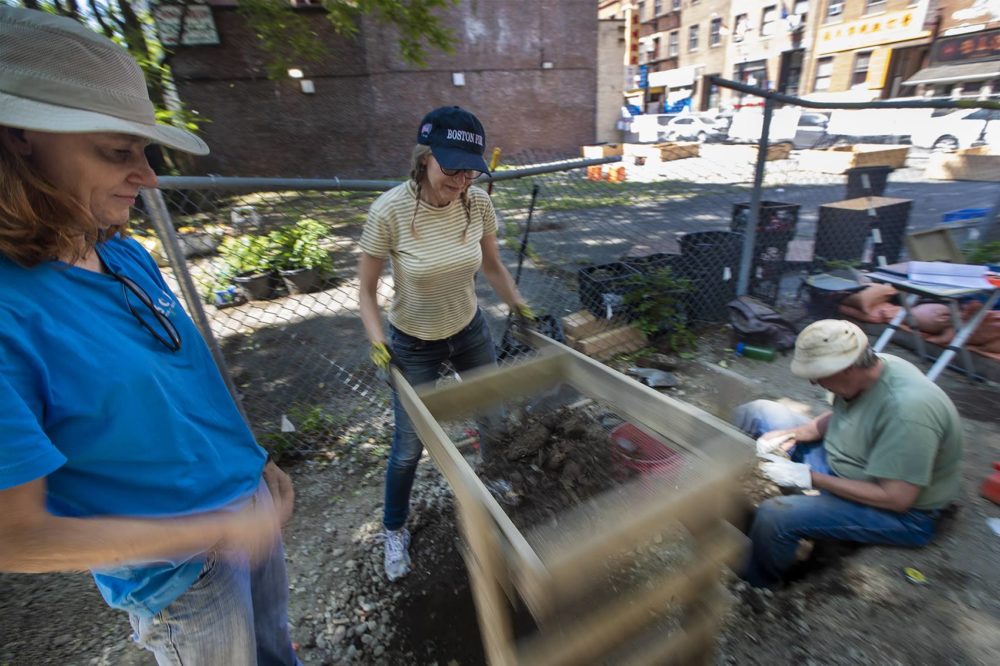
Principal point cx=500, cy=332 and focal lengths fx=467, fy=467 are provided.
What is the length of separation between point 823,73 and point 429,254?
33178 mm

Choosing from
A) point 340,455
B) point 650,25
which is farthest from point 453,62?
point 650,25

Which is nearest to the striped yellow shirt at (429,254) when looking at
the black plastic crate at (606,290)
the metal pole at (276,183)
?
the metal pole at (276,183)

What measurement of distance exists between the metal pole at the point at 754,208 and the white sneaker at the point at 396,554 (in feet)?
13.1

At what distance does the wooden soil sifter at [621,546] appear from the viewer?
1.07 m

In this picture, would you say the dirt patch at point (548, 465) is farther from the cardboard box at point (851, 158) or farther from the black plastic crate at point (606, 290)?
the cardboard box at point (851, 158)

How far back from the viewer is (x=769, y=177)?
1188cm

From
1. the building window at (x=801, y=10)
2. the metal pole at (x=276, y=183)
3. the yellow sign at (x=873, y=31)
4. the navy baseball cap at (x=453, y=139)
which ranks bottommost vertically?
the metal pole at (x=276, y=183)

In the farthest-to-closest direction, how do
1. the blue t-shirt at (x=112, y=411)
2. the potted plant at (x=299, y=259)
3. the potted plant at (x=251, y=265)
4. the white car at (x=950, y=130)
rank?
the white car at (x=950, y=130) < the potted plant at (x=299, y=259) < the potted plant at (x=251, y=265) < the blue t-shirt at (x=112, y=411)

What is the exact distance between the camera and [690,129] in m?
22.5

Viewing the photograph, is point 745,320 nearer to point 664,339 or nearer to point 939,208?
point 664,339

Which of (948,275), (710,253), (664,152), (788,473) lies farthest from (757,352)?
(664,152)

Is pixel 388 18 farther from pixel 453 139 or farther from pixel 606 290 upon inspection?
pixel 453 139

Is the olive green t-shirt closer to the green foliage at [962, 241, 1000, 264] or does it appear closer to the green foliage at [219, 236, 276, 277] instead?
the green foliage at [962, 241, 1000, 264]

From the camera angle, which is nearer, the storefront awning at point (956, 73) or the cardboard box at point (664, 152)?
the cardboard box at point (664, 152)
